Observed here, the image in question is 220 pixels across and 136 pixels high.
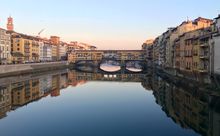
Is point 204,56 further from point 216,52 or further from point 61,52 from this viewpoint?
point 61,52

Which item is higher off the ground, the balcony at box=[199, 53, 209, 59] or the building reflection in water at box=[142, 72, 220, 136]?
the balcony at box=[199, 53, 209, 59]

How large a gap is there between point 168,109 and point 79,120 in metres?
7.58

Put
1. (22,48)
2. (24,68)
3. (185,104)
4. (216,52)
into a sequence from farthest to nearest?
(22,48) → (24,68) → (216,52) → (185,104)

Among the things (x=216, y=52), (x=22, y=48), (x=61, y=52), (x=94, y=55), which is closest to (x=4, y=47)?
(x=22, y=48)

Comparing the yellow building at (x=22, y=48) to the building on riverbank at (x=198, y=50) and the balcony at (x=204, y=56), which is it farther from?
the balcony at (x=204, y=56)

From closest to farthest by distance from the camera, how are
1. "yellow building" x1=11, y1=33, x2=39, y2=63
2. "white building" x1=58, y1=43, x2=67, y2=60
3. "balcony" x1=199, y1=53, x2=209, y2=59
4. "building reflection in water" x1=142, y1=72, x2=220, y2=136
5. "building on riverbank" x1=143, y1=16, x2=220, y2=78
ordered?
"building reflection in water" x1=142, y1=72, x2=220, y2=136, "building on riverbank" x1=143, y1=16, x2=220, y2=78, "balcony" x1=199, y1=53, x2=209, y2=59, "yellow building" x1=11, y1=33, x2=39, y2=63, "white building" x1=58, y1=43, x2=67, y2=60

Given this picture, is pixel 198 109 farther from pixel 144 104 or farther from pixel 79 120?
pixel 79 120

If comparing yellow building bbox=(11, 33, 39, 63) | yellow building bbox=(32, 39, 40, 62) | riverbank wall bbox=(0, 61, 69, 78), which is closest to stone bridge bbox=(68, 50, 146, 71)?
yellow building bbox=(32, 39, 40, 62)

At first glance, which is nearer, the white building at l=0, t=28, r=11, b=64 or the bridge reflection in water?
the bridge reflection in water

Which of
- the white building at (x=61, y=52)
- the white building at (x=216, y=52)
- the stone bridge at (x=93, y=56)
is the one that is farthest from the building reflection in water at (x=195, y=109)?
the white building at (x=61, y=52)

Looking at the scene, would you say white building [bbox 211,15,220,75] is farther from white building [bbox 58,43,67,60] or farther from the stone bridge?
white building [bbox 58,43,67,60]

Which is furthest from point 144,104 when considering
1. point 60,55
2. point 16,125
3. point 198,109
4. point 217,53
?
point 60,55

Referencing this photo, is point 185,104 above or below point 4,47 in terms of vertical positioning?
below

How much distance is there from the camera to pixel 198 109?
840 inches
